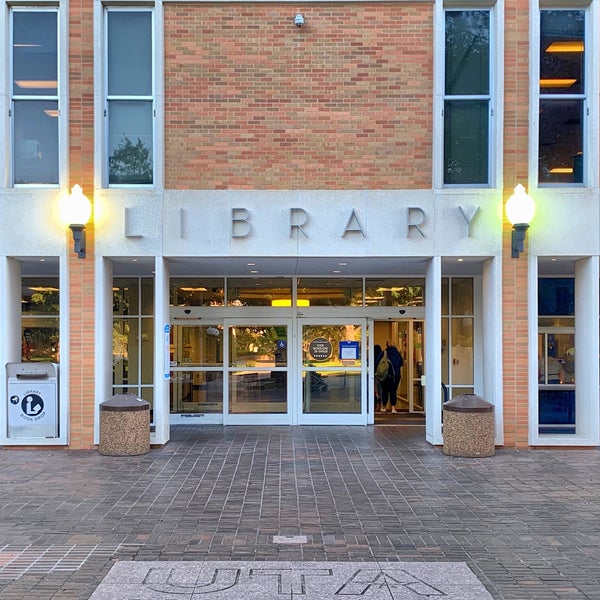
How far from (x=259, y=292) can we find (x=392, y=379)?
12.1 ft

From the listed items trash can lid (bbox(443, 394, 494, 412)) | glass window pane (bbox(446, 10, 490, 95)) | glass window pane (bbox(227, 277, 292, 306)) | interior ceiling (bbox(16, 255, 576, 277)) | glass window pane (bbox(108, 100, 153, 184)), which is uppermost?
glass window pane (bbox(446, 10, 490, 95))

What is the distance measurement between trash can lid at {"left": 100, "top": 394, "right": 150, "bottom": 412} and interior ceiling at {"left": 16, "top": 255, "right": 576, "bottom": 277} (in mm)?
2388

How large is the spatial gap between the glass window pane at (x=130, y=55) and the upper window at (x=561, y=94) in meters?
6.84

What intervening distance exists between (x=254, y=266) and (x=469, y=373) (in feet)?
16.9

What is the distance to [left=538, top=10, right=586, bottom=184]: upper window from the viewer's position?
35.0 ft

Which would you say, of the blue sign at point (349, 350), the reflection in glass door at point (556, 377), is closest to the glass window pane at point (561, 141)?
the reflection in glass door at point (556, 377)

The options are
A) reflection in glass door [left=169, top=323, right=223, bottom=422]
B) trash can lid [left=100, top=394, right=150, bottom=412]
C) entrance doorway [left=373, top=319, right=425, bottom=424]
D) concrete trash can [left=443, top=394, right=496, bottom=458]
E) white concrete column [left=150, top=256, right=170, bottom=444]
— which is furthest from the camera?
entrance doorway [left=373, top=319, right=425, bottom=424]

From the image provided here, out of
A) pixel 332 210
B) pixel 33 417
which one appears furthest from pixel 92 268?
pixel 332 210

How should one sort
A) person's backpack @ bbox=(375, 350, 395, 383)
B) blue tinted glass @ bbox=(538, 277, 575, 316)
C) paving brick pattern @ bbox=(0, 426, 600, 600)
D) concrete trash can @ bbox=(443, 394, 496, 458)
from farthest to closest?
person's backpack @ bbox=(375, 350, 395, 383)
blue tinted glass @ bbox=(538, 277, 575, 316)
concrete trash can @ bbox=(443, 394, 496, 458)
paving brick pattern @ bbox=(0, 426, 600, 600)

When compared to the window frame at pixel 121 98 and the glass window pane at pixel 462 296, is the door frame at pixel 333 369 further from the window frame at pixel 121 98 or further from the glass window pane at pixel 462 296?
the window frame at pixel 121 98

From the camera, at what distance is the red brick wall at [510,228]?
34.1 feet

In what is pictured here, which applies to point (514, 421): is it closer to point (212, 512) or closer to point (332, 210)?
point (332, 210)

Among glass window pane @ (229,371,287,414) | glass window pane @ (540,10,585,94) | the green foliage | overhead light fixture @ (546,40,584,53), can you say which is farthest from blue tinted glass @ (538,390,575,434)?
the green foliage

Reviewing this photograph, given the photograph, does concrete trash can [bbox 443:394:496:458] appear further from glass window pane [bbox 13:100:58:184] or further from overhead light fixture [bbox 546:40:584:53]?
glass window pane [bbox 13:100:58:184]
